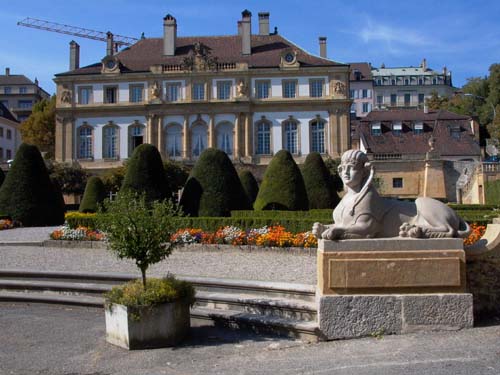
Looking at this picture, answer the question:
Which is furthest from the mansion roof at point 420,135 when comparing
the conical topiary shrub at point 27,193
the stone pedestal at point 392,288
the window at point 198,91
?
the stone pedestal at point 392,288

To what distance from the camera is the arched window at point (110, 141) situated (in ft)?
155

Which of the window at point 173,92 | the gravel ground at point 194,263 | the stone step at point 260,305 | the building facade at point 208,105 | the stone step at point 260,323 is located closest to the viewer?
the stone step at point 260,323

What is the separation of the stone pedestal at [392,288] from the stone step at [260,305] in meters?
0.55

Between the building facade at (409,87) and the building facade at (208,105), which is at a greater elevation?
the building facade at (409,87)

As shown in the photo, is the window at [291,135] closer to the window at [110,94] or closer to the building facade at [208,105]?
the building facade at [208,105]

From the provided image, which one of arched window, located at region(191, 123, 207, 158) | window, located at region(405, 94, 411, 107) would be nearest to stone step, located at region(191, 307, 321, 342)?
arched window, located at region(191, 123, 207, 158)

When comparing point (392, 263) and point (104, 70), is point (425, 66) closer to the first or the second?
point (104, 70)

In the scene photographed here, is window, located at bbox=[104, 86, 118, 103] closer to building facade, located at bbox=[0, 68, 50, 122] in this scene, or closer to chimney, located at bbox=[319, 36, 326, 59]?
chimney, located at bbox=[319, 36, 326, 59]

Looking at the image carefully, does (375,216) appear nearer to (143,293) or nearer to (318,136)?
(143,293)

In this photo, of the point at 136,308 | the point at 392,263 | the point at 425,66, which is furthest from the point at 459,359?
the point at 425,66

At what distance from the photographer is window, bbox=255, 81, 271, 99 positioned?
4594 centimetres

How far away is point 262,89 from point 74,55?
62.3ft

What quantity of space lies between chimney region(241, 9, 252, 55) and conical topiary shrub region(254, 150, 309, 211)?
3050 cm

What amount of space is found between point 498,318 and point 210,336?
3213 mm
